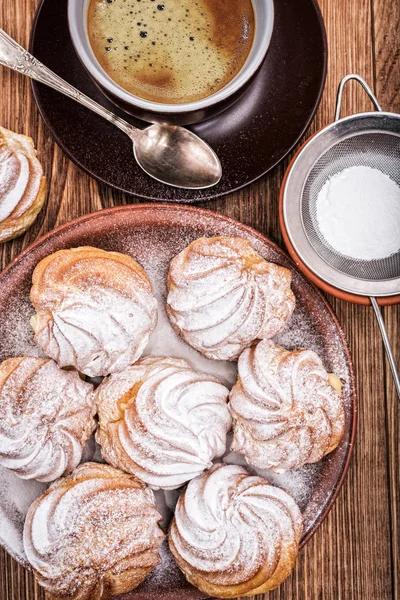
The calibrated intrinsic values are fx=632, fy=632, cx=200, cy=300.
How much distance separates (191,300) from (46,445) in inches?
14.7

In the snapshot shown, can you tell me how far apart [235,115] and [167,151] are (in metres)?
0.15

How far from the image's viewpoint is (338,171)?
4.22ft

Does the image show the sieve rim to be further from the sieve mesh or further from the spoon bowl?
the spoon bowl

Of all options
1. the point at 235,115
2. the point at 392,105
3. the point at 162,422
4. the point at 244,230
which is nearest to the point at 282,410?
the point at 162,422

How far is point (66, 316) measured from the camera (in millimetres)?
1131

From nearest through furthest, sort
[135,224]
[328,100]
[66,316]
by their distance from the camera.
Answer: [66,316] < [135,224] < [328,100]

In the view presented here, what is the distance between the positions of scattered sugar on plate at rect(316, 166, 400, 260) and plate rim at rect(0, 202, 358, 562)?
0.37 ft

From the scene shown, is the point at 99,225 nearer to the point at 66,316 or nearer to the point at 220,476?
the point at 66,316

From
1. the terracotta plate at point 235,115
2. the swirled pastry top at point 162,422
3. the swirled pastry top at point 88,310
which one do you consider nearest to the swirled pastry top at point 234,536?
the swirled pastry top at point 162,422

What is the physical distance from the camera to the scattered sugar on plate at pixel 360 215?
125 centimetres

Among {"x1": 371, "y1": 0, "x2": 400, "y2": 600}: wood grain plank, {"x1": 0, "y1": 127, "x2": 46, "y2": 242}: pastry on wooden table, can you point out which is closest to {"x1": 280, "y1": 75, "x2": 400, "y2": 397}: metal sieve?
{"x1": 371, "y1": 0, "x2": 400, "y2": 600}: wood grain plank

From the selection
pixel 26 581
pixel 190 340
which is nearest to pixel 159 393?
pixel 190 340

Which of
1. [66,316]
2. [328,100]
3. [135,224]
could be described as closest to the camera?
[66,316]

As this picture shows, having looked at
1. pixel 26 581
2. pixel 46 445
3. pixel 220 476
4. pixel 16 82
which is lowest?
pixel 26 581
